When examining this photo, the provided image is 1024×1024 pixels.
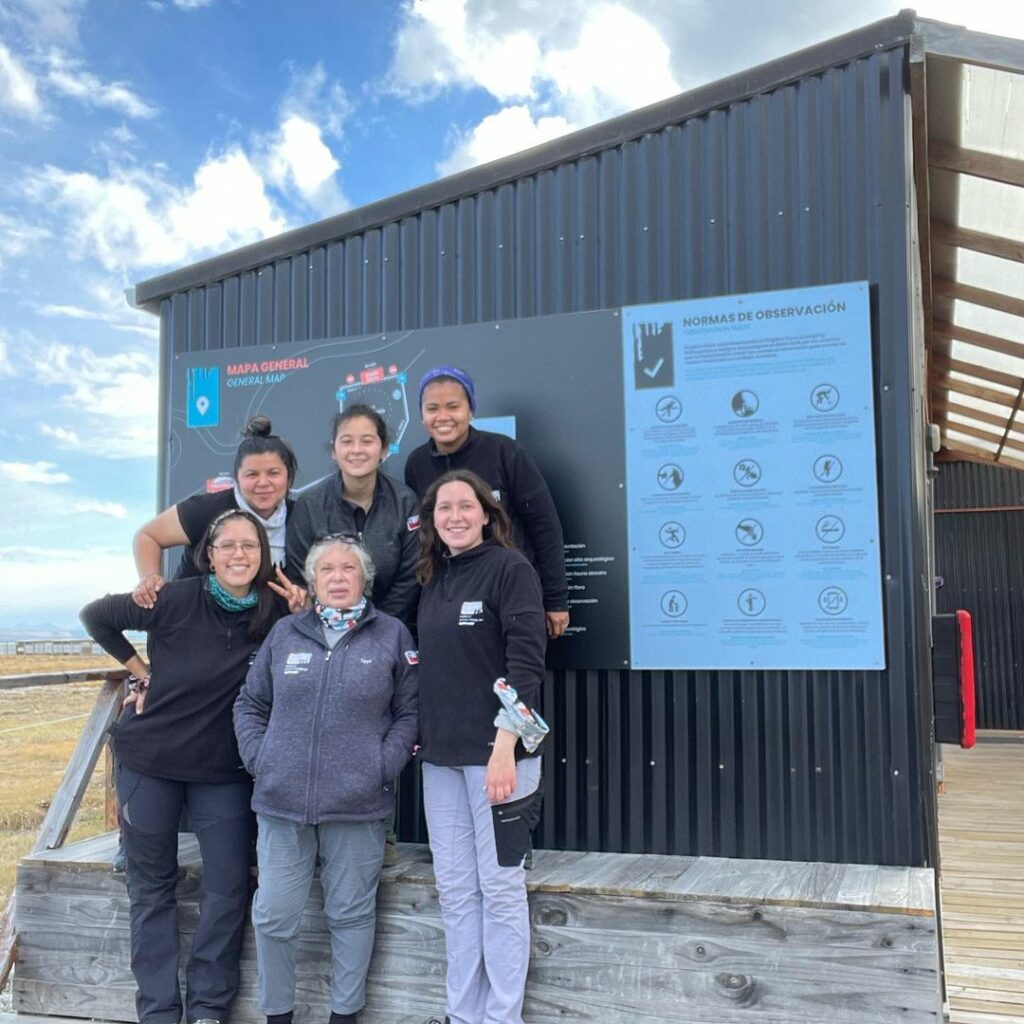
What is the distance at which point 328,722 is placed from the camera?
117 inches

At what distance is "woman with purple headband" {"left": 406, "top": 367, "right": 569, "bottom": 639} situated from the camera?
11.0ft

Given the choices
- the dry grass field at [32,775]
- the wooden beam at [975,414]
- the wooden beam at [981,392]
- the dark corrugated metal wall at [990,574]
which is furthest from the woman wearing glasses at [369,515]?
the dark corrugated metal wall at [990,574]

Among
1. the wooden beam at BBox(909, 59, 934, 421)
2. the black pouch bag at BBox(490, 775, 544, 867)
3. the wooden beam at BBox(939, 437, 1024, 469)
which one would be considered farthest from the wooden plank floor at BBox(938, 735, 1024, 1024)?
the wooden beam at BBox(939, 437, 1024, 469)

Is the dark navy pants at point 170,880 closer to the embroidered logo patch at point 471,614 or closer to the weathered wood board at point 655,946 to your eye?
the weathered wood board at point 655,946

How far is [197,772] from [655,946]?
4.81 feet

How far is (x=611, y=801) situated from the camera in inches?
142

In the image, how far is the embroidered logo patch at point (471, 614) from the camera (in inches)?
115

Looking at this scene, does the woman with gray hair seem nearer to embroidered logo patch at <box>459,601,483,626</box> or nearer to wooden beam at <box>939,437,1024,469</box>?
embroidered logo patch at <box>459,601,483,626</box>

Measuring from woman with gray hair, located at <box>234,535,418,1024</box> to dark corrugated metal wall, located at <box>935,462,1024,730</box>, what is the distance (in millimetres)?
9768

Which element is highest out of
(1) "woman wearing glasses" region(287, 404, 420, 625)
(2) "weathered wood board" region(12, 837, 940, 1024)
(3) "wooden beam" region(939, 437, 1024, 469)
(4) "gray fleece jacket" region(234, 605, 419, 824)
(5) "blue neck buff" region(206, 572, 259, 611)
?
(3) "wooden beam" region(939, 437, 1024, 469)

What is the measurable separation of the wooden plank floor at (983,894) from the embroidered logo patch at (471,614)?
2146 millimetres

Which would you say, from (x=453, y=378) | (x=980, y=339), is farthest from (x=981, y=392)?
(x=453, y=378)

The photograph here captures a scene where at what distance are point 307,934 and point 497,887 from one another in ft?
2.83

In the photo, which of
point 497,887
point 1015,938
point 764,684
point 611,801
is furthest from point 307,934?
point 1015,938
